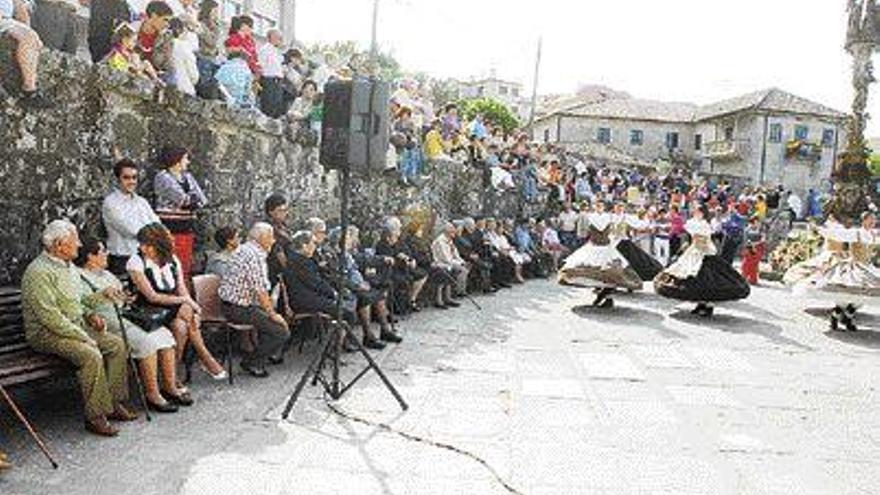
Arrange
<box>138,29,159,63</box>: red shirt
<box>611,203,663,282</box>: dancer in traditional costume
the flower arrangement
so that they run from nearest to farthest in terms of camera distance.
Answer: <box>138,29,159,63</box>: red shirt → <box>611,203,663,282</box>: dancer in traditional costume → the flower arrangement

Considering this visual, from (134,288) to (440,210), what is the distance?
1078 centimetres

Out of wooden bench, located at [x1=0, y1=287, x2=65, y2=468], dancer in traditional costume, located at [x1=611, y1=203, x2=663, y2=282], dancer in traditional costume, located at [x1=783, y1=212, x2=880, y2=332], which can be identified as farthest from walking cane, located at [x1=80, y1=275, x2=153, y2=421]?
dancer in traditional costume, located at [x1=611, y1=203, x2=663, y2=282]

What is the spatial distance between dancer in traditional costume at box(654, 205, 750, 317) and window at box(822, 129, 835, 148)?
4620 cm

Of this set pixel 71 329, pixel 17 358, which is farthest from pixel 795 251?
pixel 17 358

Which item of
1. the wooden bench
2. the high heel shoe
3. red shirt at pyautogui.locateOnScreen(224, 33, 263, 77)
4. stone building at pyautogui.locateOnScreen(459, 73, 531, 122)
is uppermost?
stone building at pyautogui.locateOnScreen(459, 73, 531, 122)

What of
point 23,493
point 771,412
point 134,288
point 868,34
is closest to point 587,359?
point 771,412

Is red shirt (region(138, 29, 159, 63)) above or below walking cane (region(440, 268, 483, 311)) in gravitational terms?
above

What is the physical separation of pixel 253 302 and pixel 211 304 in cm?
38

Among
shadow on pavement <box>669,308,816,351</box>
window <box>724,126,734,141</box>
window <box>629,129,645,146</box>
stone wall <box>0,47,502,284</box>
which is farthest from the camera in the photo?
window <box>629,129,645,146</box>

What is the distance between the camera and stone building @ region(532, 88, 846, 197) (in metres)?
52.7

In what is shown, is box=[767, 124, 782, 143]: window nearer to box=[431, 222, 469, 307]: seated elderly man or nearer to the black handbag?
box=[431, 222, 469, 307]: seated elderly man

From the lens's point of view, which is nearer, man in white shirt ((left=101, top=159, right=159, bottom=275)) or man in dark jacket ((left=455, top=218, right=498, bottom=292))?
man in white shirt ((left=101, top=159, right=159, bottom=275))

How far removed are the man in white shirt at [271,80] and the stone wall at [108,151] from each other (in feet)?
2.03

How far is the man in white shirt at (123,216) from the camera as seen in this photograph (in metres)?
6.76
